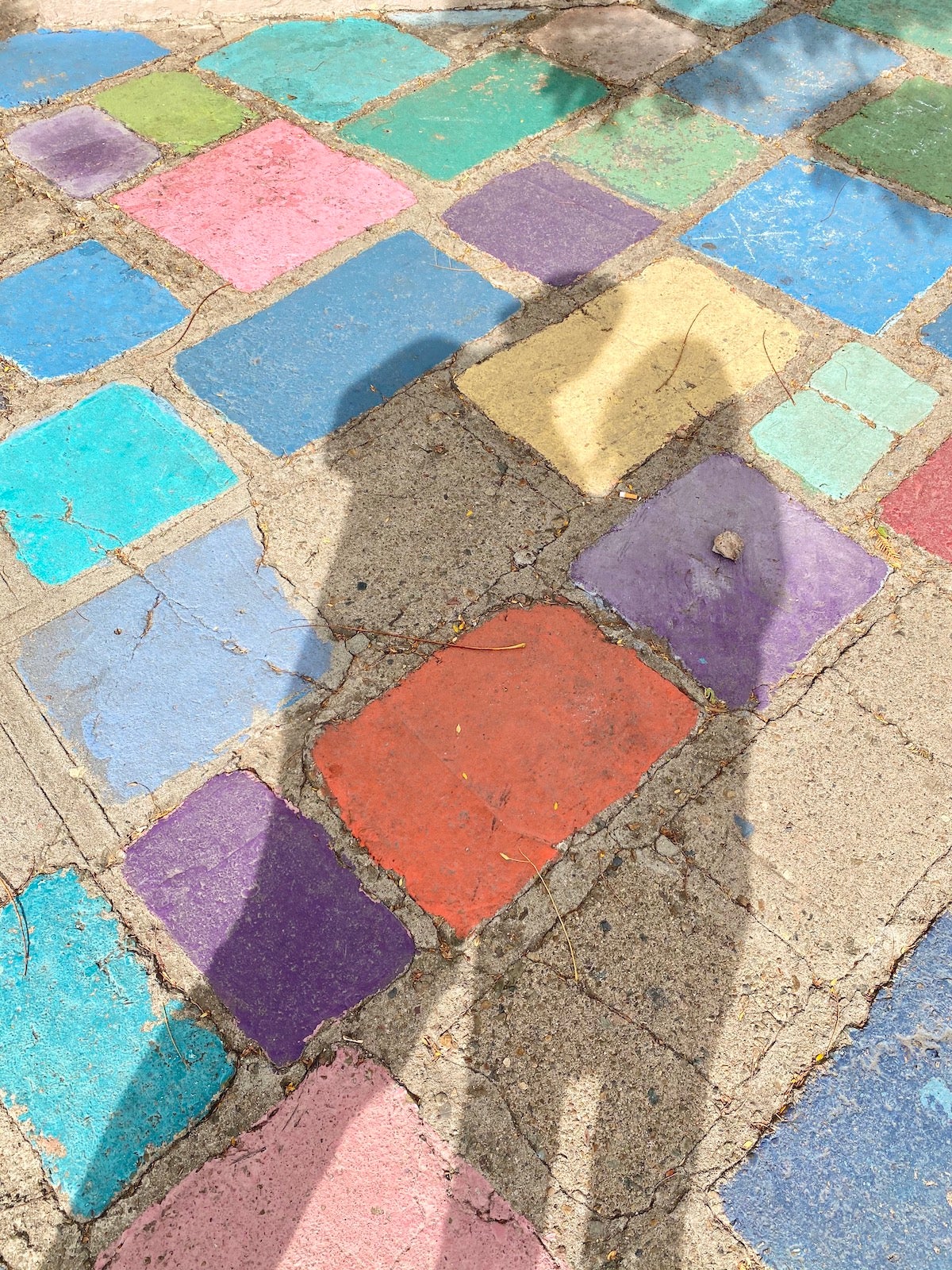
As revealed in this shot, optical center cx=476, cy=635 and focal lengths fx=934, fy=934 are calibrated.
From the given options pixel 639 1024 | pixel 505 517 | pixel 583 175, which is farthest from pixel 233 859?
pixel 583 175

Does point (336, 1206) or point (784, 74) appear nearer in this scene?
point (336, 1206)

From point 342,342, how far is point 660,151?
5.34 ft

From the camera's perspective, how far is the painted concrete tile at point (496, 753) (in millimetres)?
2039

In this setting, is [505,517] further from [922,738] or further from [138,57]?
[138,57]

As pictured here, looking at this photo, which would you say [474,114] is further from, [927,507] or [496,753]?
[496,753]

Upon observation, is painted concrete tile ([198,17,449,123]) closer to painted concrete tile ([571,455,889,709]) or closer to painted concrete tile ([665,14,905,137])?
painted concrete tile ([665,14,905,137])

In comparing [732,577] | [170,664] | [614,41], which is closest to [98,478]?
[170,664]

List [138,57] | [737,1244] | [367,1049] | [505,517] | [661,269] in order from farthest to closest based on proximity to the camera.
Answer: [138,57], [661,269], [505,517], [367,1049], [737,1244]

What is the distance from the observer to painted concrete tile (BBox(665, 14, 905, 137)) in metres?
3.81

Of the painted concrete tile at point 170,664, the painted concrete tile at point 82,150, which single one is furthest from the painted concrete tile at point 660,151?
the painted concrete tile at point 170,664

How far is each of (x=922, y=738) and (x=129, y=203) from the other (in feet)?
10.5

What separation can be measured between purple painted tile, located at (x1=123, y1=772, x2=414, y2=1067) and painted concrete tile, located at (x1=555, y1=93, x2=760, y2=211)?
2667 mm

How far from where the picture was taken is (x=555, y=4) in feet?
14.2

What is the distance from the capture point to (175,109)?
150 inches
